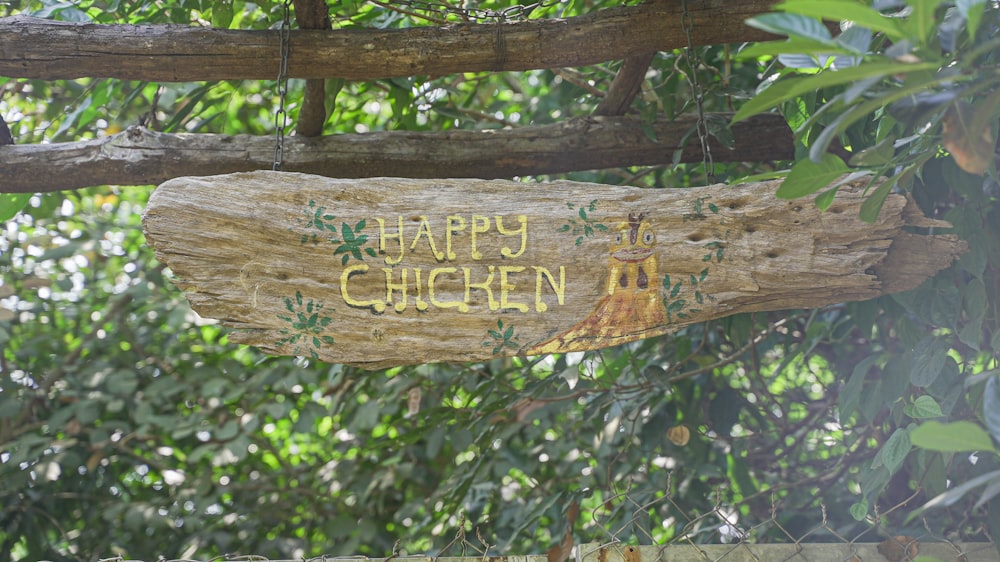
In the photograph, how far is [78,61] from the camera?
1775 millimetres

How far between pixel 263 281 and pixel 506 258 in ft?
1.39

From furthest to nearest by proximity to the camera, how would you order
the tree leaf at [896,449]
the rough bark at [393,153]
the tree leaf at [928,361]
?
the rough bark at [393,153]
the tree leaf at [928,361]
the tree leaf at [896,449]

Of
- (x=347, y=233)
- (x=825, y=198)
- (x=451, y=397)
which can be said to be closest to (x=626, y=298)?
(x=825, y=198)

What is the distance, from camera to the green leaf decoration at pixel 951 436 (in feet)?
3.12

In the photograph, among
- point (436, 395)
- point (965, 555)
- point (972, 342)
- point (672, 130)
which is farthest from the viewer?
point (436, 395)

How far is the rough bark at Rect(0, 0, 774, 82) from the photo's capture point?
70.4 inches

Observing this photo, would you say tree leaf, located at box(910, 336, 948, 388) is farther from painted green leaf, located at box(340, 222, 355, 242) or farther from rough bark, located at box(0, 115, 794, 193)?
painted green leaf, located at box(340, 222, 355, 242)

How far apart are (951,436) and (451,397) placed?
2089 mm

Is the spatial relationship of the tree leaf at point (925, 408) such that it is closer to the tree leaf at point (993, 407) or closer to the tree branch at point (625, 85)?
the tree leaf at point (993, 407)

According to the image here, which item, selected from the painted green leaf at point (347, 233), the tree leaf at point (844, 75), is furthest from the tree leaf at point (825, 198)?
the painted green leaf at point (347, 233)

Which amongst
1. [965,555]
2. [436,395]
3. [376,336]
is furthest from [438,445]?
[965,555]

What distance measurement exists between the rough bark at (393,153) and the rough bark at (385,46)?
0.66ft

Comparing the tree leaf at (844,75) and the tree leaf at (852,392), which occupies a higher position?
the tree leaf at (844,75)

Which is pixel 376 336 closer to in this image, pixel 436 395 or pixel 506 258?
pixel 506 258
